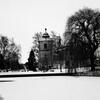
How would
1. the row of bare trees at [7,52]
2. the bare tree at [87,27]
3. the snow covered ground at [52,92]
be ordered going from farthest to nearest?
the row of bare trees at [7,52], the bare tree at [87,27], the snow covered ground at [52,92]

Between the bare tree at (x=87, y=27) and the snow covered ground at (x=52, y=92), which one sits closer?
the snow covered ground at (x=52, y=92)

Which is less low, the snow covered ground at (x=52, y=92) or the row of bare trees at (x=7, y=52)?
the row of bare trees at (x=7, y=52)

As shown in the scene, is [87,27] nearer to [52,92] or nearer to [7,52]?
[52,92]

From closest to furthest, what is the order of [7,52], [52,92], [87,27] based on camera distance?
[52,92] < [87,27] < [7,52]

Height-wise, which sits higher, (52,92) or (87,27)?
(87,27)

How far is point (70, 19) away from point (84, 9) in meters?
2.77

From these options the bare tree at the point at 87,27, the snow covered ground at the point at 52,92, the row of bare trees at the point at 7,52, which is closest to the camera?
the snow covered ground at the point at 52,92

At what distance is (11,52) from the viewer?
6575 centimetres

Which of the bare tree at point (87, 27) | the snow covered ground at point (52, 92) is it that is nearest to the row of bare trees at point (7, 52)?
the bare tree at point (87, 27)

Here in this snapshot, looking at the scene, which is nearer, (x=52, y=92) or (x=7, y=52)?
(x=52, y=92)

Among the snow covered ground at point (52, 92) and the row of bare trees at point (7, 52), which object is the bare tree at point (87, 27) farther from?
the row of bare trees at point (7, 52)

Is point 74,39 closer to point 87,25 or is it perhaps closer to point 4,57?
point 87,25

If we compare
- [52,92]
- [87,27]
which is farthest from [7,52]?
[52,92]

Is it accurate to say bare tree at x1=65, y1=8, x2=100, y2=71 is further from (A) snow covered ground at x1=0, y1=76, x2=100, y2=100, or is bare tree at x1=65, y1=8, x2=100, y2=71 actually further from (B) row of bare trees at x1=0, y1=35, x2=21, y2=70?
(B) row of bare trees at x1=0, y1=35, x2=21, y2=70
